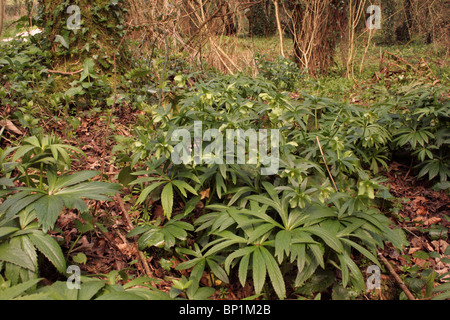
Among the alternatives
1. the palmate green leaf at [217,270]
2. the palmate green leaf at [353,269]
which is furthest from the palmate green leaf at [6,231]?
the palmate green leaf at [353,269]

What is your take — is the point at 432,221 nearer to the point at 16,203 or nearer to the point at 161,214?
the point at 161,214

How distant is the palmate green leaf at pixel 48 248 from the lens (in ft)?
4.63

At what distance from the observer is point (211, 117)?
2250 mm

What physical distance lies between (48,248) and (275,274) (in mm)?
1110

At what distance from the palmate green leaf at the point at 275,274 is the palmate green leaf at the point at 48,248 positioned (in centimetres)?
99

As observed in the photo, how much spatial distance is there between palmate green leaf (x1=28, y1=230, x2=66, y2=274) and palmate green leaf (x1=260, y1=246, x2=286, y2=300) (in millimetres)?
989

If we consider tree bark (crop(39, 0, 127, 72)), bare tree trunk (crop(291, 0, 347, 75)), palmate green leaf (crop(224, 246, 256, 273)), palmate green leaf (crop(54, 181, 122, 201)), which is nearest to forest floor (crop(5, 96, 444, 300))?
palmate green leaf (crop(54, 181, 122, 201))

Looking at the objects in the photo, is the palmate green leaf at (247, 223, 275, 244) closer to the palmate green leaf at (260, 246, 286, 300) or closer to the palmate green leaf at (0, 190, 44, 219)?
the palmate green leaf at (260, 246, 286, 300)

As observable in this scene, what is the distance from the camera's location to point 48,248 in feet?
4.70

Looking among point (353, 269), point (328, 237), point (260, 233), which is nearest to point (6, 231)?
point (260, 233)

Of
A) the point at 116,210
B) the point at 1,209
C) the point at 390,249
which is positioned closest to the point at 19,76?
the point at 116,210

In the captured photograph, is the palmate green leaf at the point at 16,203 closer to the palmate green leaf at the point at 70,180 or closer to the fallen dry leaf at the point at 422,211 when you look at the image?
the palmate green leaf at the point at 70,180
